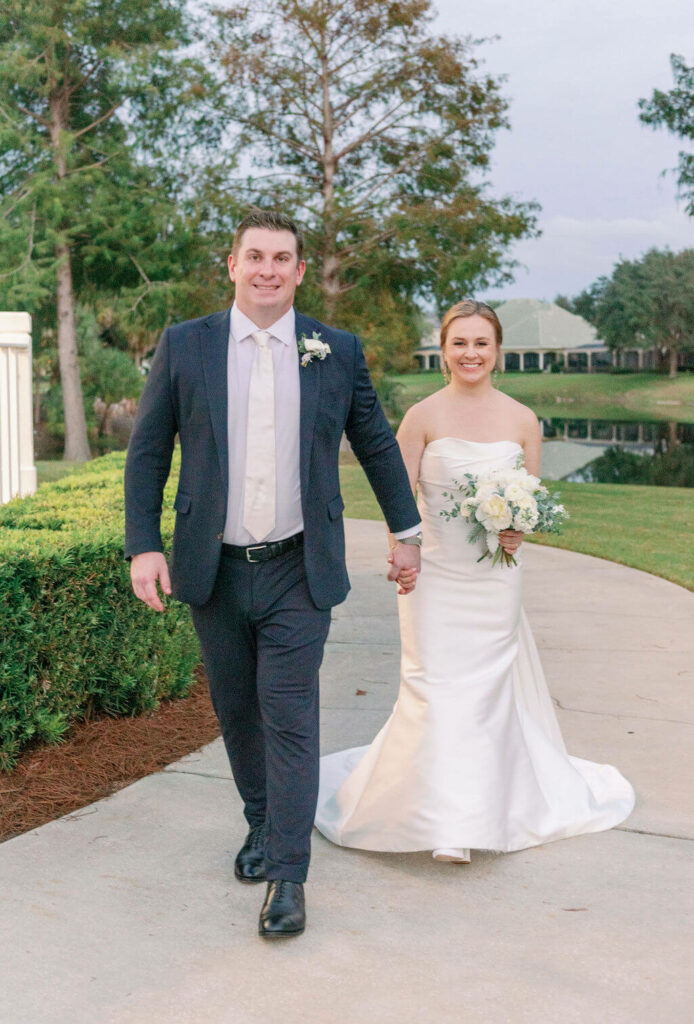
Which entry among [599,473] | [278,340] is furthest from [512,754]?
[599,473]

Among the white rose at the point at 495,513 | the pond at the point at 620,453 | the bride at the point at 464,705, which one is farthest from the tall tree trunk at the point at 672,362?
the white rose at the point at 495,513

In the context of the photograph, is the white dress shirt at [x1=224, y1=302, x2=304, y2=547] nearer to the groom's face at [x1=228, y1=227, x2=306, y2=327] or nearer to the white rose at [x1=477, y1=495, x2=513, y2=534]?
the groom's face at [x1=228, y1=227, x2=306, y2=327]

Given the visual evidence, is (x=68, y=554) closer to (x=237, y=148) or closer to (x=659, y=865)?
(x=659, y=865)

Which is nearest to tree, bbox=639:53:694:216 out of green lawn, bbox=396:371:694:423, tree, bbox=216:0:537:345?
tree, bbox=216:0:537:345

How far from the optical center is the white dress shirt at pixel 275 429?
10.8 ft

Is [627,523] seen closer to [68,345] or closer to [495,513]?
[495,513]

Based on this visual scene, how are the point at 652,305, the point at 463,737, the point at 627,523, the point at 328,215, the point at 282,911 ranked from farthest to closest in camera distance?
the point at 652,305 → the point at 328,215 → the point at 627,523 → the point at 463,737 → the point at 282,911

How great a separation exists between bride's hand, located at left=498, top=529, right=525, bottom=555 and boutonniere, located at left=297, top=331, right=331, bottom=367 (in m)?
1.14

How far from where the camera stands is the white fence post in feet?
25.4

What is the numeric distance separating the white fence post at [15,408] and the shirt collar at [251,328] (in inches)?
183

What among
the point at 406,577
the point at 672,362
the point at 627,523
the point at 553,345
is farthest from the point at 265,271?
the point at 553,345

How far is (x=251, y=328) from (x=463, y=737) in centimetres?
170

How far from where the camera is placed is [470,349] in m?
4.32

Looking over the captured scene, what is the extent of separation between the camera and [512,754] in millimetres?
3992
